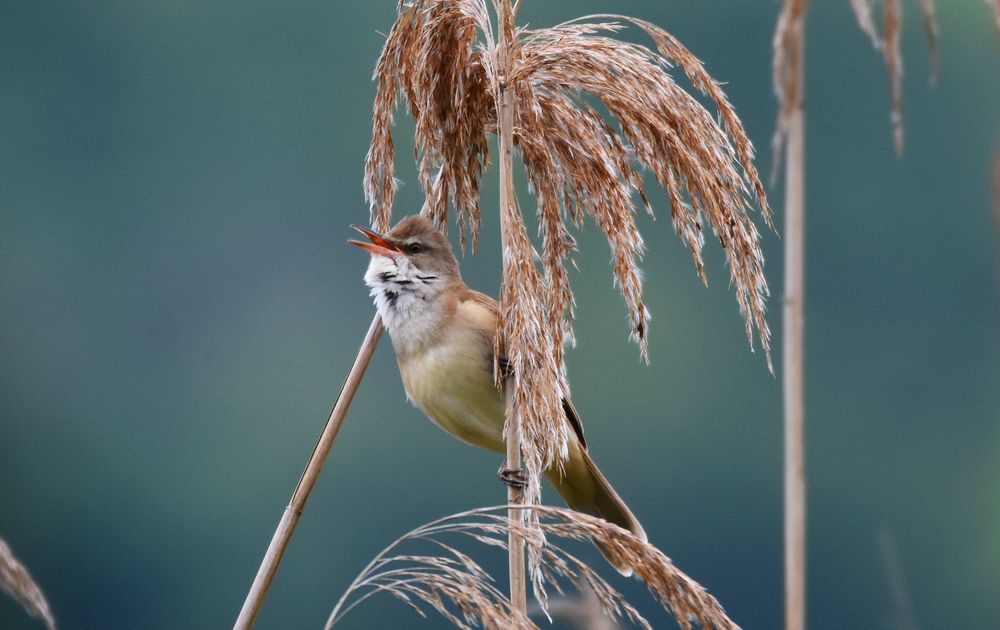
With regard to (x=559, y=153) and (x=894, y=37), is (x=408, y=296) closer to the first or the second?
(x=559, y=153)

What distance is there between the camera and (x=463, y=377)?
6.91 ft

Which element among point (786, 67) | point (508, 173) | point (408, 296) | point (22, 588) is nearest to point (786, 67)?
point (786, 67)

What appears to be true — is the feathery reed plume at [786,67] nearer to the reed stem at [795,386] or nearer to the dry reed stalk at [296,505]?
the reed stem at [795,386]

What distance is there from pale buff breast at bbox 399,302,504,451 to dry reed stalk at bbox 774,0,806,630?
1.18m

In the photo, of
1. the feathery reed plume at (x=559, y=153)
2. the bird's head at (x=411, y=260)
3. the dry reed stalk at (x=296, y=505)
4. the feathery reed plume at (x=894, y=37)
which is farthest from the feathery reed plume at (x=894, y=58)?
the bird's head at (x=411, y=260)

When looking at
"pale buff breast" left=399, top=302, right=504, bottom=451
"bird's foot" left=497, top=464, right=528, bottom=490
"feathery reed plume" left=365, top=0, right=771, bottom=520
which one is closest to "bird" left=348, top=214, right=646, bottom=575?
"pale buff breast" left=399, top=302, right=504, bottom=451

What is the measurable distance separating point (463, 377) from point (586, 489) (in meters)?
0.32

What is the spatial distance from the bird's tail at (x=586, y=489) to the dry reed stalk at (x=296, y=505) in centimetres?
69

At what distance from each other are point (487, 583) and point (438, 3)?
0.85 m

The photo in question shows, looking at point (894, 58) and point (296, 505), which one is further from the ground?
point (894, 58)

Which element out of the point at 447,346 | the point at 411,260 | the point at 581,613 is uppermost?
the point at 411,260

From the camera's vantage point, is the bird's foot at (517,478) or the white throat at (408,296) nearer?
the bird's foot at (517,478)

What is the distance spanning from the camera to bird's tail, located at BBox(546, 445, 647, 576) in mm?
2066

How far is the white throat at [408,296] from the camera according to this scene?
2.13 metres
